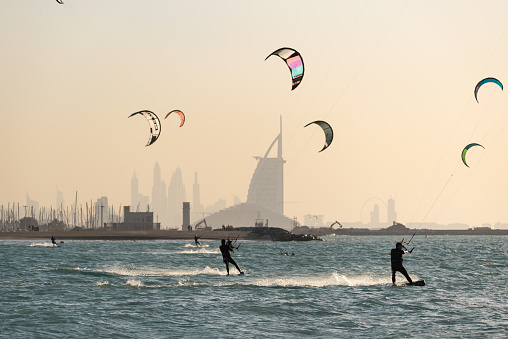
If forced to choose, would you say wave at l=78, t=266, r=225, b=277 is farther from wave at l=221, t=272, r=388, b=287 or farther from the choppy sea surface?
wave at l=221, t=272, r=388, b=287

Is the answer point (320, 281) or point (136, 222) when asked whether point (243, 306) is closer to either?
point (320, 281)

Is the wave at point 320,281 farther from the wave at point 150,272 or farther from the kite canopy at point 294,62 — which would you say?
the kite canopy at point 294,62

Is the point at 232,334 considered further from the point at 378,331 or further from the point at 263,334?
the point at 378,331

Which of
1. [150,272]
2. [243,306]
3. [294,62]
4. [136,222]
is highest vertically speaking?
[294,62]

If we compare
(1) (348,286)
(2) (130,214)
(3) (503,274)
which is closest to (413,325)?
(1) (348,286)

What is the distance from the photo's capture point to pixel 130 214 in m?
176

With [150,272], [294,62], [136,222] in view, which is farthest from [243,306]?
[136,222]

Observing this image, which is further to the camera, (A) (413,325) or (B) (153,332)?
(A) (413,325)

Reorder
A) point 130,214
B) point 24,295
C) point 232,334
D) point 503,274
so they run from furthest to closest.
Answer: point 130,214, point 503,274, point 24,295, point 232,334

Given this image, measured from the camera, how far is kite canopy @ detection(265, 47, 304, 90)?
112 ft

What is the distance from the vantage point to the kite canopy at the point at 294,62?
112ft

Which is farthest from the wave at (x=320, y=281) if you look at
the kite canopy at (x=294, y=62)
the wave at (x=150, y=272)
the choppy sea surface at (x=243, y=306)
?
the kite canopy at (x=294, y=62)

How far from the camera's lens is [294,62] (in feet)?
116

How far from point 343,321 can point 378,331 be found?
174cm
